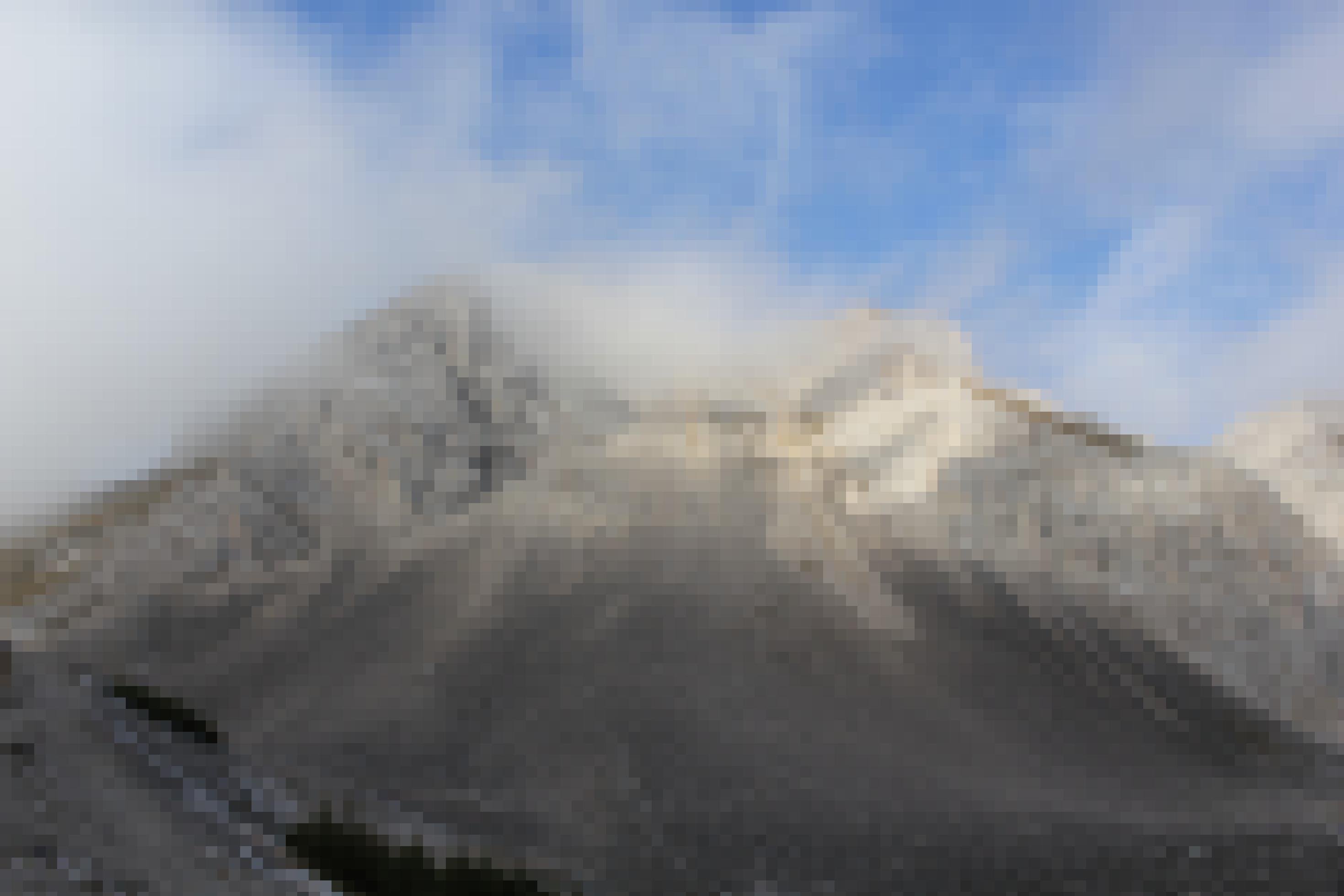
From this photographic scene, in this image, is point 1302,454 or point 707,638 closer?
point 707,638

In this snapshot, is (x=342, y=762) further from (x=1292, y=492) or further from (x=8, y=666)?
(x=1292, y=492)

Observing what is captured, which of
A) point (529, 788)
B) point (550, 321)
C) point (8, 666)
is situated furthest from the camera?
point (550, 321)

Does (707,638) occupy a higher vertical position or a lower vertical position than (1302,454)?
lower

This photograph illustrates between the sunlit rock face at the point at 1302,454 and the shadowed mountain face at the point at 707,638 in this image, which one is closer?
the shadowed mountain face at the point at 707,638

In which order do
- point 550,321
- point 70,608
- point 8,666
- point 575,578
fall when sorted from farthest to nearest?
point 550,321 < point 575,578 < point 70,608 < point 8,666

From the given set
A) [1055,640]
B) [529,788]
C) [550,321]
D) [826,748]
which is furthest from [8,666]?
[550,321]

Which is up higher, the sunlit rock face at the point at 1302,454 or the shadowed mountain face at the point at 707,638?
the sunlit rock face at the point at 1302,454

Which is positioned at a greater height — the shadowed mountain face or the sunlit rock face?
the sunlit rock face

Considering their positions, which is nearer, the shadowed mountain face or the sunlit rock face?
the shadowed mountain face
